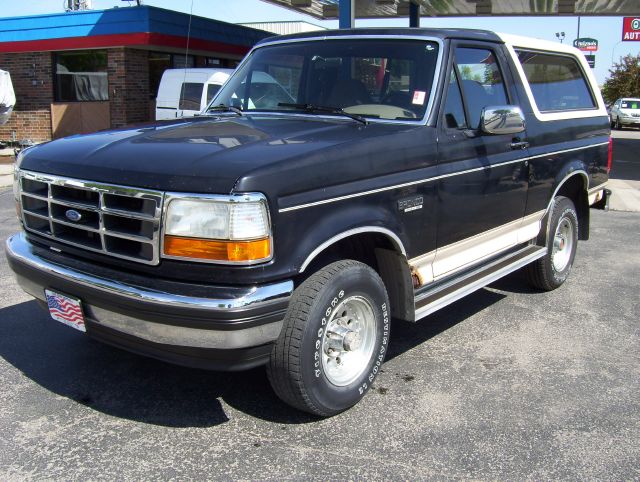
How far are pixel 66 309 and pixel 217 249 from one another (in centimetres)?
102

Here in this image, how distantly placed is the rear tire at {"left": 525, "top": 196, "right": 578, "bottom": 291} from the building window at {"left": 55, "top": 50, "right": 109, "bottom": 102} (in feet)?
50.3

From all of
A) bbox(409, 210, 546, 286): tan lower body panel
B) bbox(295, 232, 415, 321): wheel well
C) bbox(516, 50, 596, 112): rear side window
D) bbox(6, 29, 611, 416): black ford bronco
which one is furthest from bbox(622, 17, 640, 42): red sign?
bbox(295, 232, 415, 321): wheel well

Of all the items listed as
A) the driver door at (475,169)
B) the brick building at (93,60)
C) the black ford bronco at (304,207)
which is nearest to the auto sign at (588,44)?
the brick building at (93,60)

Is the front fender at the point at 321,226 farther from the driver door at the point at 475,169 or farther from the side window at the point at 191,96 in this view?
the side window at the point at 191,96

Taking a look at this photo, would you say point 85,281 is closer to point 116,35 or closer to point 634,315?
point 634,315

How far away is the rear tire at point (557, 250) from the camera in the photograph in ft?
17.5

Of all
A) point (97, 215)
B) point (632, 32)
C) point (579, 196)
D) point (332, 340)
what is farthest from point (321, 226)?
point (632, 32)

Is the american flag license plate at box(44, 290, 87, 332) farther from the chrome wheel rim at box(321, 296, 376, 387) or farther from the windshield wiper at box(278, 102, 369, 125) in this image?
the windshield wiper at box(278, 102, 369, 125)

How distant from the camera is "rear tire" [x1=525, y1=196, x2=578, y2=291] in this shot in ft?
17.5

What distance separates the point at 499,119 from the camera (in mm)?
3910

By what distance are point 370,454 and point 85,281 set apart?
5.28 ft

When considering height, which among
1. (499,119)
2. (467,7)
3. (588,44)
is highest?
(588,44)

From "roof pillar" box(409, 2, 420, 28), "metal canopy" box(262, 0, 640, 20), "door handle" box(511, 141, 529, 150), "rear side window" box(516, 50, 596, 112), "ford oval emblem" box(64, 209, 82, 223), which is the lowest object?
"ford oval emblem" box(64, 209, 82, 223)

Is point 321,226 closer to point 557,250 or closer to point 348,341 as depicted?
point 348,341
